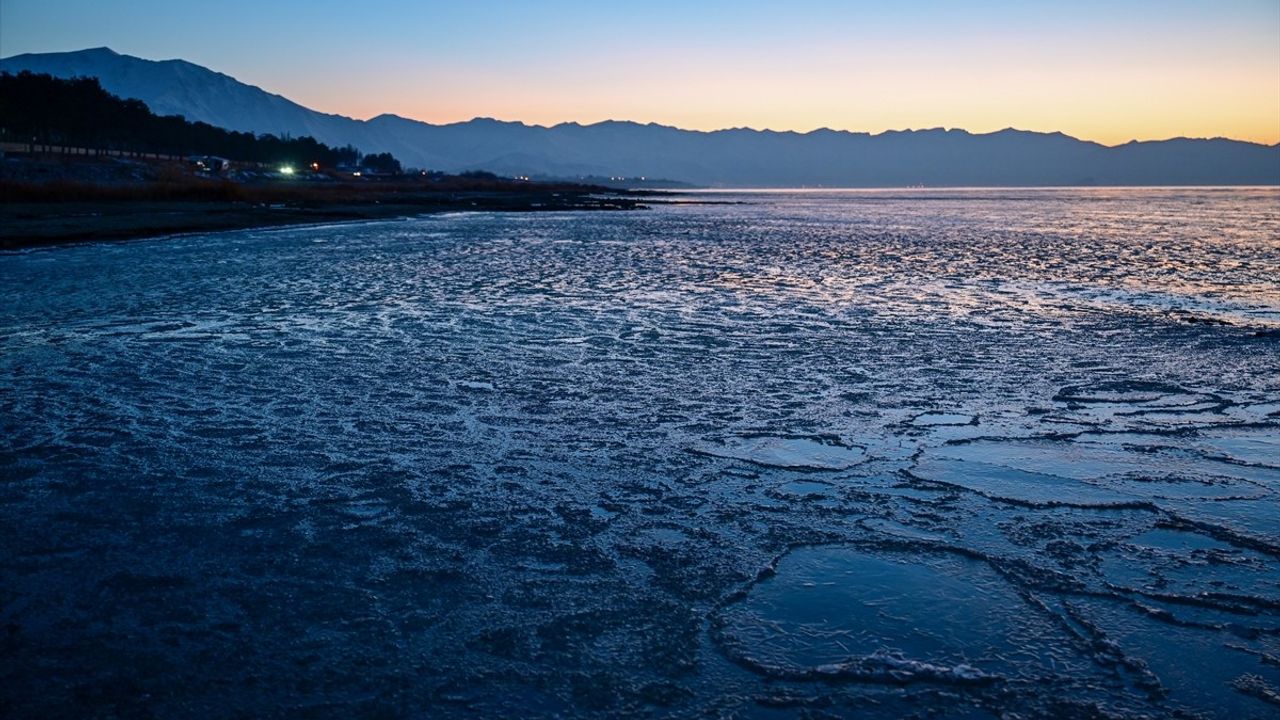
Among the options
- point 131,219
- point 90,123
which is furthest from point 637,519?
point 90,123

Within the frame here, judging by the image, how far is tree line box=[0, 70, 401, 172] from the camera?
83.5m

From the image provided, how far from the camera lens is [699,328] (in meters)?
13.4

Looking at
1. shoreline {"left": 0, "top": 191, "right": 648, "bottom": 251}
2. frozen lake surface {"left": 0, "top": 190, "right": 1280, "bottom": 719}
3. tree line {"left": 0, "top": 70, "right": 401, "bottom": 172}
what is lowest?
frozen lake surface {"left": 0, "top": 190, "right": 1280, "bottom": 719}

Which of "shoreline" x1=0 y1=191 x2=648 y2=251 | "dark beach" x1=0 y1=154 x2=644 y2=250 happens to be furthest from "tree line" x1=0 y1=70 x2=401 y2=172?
"shoreline" x1=0 y1=191 x2=648 y2=251

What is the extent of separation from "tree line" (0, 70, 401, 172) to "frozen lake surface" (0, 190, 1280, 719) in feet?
295

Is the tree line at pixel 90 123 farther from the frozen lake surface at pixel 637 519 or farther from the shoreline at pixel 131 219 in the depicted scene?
the frozen lake surface at pixel 637 519

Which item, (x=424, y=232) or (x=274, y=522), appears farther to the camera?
(x=424, y=232)

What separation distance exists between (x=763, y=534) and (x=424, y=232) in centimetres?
3454

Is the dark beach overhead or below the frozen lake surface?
overhead

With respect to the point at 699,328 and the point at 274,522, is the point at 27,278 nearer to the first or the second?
the point at 699,328

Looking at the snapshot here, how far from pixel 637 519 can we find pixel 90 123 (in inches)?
4241

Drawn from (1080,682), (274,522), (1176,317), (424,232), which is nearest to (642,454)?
(274,522)

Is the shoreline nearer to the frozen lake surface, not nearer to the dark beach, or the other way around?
the dark beach

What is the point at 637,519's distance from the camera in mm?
5543
